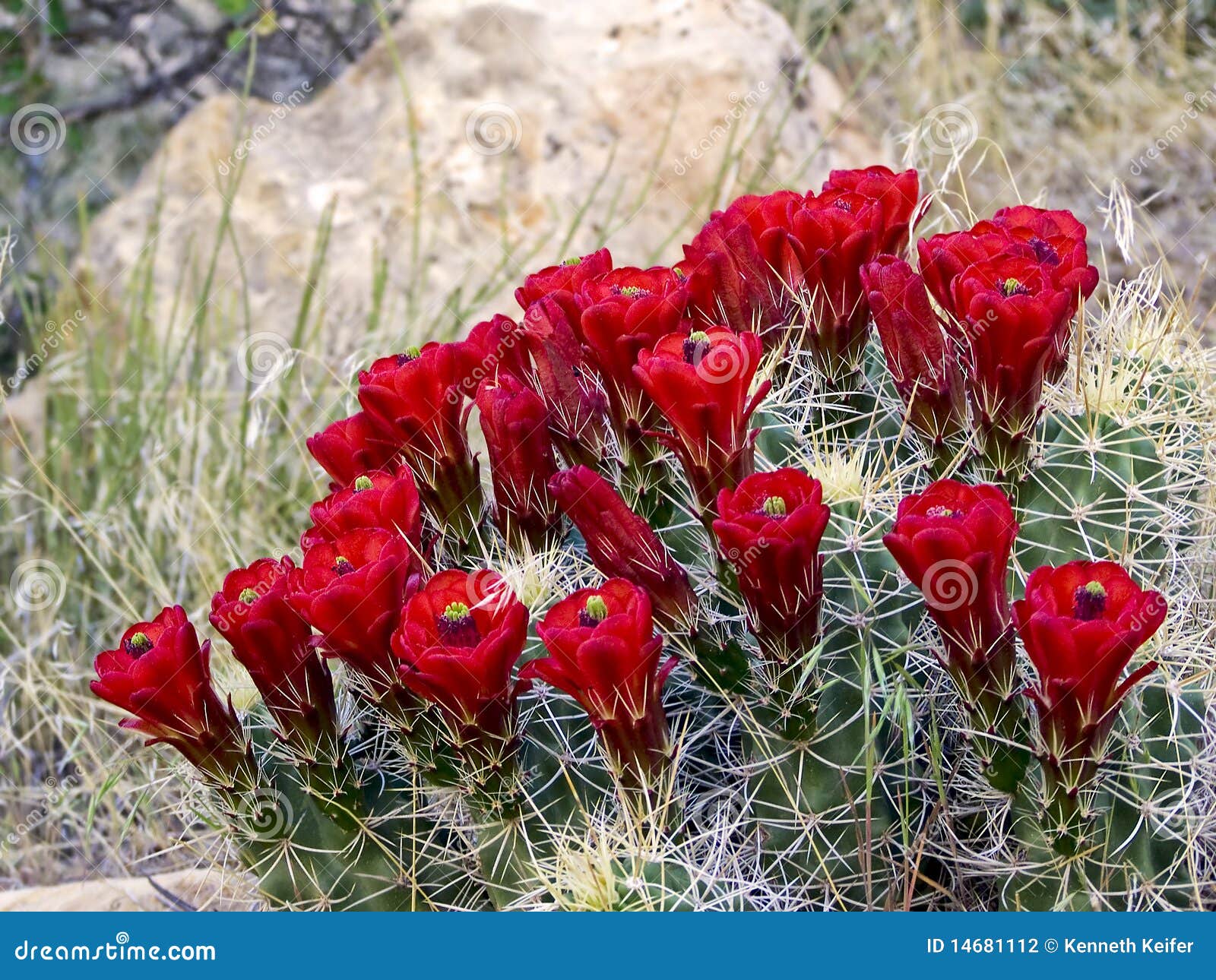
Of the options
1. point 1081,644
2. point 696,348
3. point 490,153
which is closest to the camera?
point 1081,644

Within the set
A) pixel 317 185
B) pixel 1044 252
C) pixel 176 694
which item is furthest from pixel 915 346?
pixel 317 185

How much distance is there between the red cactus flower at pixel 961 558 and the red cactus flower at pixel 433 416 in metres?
0.63

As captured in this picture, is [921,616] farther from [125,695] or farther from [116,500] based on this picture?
[116,500]

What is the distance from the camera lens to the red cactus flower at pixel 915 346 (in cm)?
162

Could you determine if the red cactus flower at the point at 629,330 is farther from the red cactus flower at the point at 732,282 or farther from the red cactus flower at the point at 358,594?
the red cactus flower at the point at 358,594

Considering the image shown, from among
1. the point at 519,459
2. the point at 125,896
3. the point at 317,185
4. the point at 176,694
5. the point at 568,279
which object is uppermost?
the point at 568,279

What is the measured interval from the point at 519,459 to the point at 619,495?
15cm

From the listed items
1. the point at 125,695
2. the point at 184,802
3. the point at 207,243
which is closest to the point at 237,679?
the point at 184,802

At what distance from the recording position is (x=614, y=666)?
1.35m

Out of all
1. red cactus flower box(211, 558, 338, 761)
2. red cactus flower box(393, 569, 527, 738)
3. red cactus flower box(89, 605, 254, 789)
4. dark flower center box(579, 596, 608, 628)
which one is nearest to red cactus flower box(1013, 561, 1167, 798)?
dark flower center box(579, 596, 608, 628)

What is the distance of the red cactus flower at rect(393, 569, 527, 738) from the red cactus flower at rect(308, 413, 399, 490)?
1.07 ft

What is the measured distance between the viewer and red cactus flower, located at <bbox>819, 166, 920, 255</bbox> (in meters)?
1.79

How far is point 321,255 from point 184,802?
197 centimetres

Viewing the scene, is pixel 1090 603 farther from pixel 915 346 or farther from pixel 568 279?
pixel 568 279
